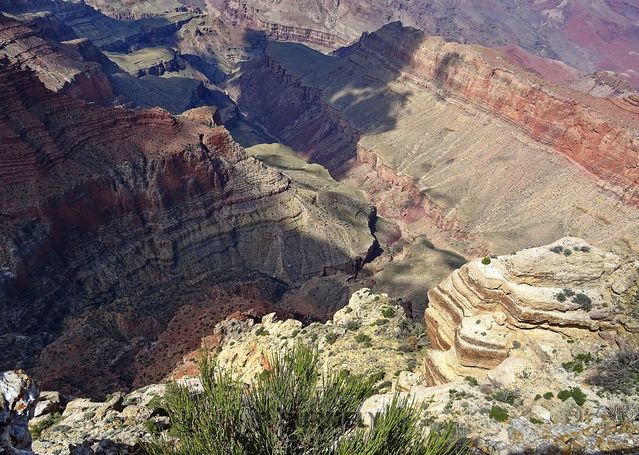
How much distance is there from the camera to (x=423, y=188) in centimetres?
11769

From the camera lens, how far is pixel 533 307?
2870cm

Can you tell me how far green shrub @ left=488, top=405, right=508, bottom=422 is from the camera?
24.2 metres

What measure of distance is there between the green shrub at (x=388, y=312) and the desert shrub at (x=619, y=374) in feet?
61.2

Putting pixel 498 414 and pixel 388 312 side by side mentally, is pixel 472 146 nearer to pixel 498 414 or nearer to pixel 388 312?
pixel 388 312

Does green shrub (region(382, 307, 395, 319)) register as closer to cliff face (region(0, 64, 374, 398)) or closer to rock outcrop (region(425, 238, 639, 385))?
rock outcrop (region(425, 238, 639, 385))

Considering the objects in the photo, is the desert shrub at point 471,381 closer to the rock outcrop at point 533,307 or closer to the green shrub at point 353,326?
the rock outcrop at point 533,307

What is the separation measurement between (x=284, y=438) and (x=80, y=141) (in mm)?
65911

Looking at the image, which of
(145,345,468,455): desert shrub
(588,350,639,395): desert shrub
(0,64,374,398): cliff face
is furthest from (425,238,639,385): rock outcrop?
(0,64,374,398): cliff face

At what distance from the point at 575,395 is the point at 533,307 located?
553cm

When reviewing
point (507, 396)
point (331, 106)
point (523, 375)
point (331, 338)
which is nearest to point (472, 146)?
point (331, 106)

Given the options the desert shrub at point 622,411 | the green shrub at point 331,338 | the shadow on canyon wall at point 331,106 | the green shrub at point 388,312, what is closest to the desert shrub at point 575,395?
the desert shrub at point 622,411

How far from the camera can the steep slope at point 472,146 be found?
94000 millimetres

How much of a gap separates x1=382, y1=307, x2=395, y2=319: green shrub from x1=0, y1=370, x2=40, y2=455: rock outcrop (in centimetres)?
3045

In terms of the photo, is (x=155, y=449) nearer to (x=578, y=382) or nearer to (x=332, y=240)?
(x=578, y=382)
